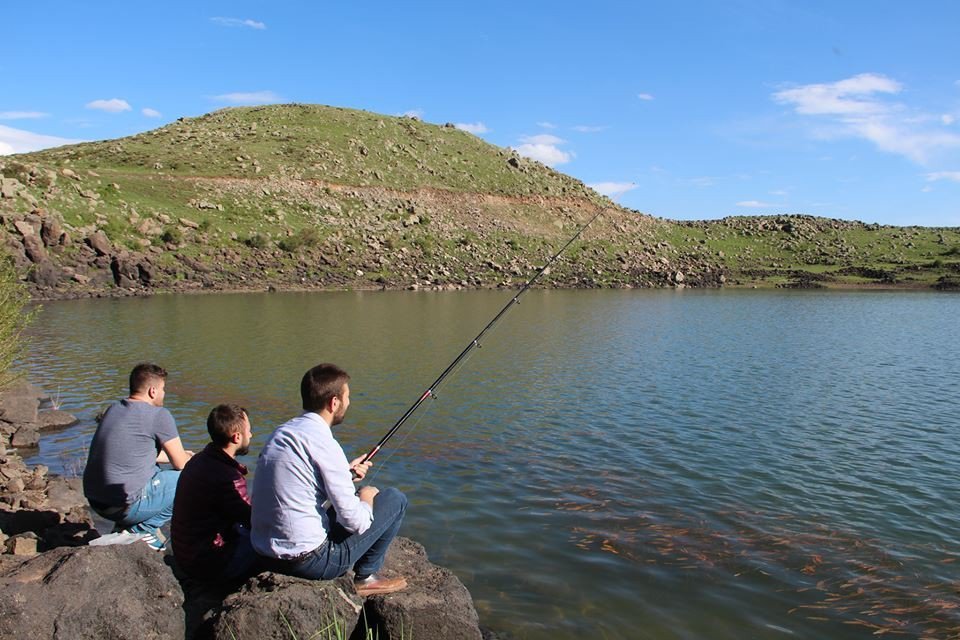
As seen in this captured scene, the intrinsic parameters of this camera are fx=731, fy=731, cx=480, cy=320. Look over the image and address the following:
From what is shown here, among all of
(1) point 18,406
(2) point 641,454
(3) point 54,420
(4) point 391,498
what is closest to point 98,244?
(1) point 18,406

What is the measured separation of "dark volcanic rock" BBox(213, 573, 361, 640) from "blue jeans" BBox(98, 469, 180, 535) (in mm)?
2353

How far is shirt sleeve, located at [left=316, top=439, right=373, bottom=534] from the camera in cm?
550

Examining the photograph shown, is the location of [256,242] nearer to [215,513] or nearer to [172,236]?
[172,236]

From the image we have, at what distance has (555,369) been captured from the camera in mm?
23453

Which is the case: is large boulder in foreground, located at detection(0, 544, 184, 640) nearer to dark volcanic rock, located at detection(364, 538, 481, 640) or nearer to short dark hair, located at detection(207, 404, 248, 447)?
short dark hair, located at detection(207, 404, 248, 447)

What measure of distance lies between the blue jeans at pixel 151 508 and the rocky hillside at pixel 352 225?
40.8 metres

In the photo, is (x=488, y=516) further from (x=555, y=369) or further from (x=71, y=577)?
(x=555, y=369)

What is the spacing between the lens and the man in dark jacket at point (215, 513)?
5.98 meters

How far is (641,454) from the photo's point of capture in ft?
43.8

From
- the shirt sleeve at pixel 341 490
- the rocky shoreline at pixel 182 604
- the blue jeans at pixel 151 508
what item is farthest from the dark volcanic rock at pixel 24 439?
the shirt sleeve at pixel 341 490

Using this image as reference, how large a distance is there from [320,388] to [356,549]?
1.48 metres

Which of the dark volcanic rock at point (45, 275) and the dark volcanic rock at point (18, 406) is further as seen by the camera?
the dark volcanic rock at point (45, 275)

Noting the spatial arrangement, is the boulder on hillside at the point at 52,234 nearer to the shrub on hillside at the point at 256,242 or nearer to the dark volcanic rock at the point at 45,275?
the dark volcanic rock at the point at 45,275

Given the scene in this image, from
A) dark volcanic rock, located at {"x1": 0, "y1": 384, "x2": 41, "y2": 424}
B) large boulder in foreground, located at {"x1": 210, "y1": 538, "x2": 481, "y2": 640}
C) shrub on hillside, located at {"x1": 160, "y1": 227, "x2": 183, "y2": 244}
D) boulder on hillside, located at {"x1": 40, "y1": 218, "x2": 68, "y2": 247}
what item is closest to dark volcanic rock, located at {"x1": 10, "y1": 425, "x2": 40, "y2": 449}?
dark volcanic rock, located at {"x1": 0, "y1": 384, "x2": 41, "y2": 424}
